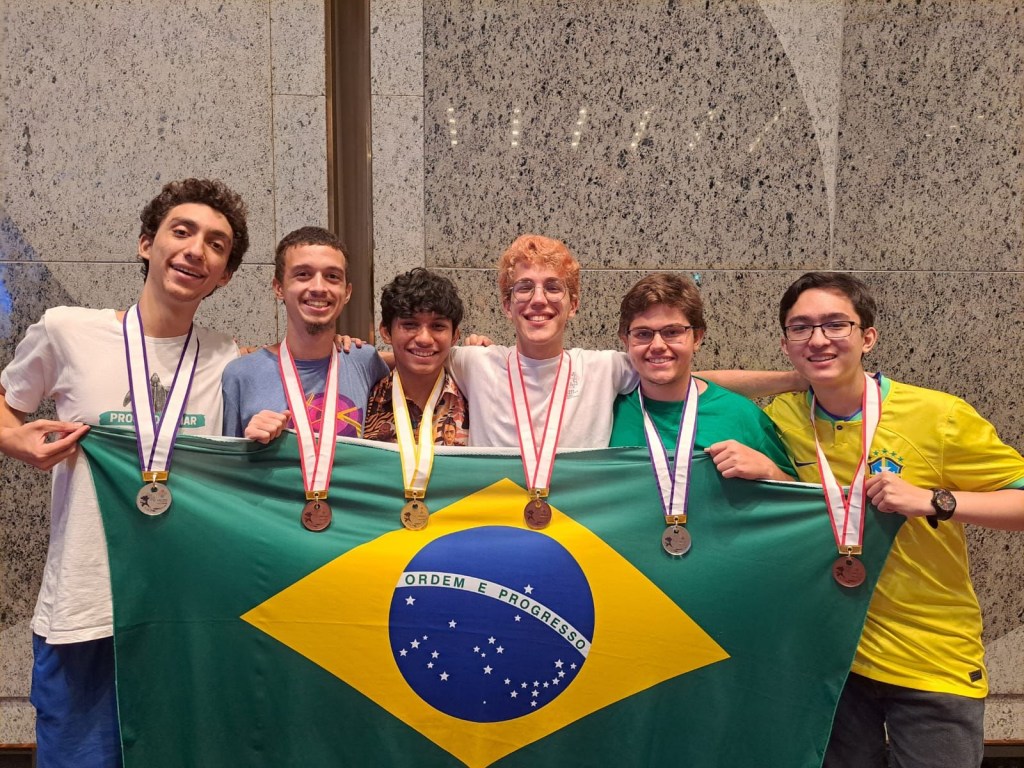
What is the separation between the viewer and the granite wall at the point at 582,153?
146 inches

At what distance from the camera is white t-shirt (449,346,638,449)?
8.54 feet

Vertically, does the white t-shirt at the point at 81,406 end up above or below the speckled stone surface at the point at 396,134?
below

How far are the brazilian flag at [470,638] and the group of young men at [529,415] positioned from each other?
0.37 ft

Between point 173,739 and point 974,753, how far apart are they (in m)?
2.62

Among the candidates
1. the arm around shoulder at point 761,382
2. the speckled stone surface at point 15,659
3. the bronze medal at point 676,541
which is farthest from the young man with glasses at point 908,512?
the speckled stone surface at point 15,659

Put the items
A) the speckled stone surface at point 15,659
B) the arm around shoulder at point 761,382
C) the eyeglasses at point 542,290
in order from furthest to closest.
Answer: the speckled stone surface at point 15,659 → the arm around shoulder at point 761,382 → the eyeglasses at point 542,290

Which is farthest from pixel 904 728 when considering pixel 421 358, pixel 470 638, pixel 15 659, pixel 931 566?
pixel 15 659

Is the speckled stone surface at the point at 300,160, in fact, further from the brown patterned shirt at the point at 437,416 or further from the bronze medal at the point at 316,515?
the bronze medal at the point at 316,515

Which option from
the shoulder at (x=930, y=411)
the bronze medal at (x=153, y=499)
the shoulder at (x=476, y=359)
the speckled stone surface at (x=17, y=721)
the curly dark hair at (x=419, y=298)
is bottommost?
the speckled stone surface at (x=17, y=721)

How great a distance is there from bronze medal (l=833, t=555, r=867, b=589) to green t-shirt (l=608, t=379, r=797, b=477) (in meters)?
0.38

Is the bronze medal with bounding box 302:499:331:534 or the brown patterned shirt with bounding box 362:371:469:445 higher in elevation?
the brown patterned shirt with bounding box 362:371:469:445

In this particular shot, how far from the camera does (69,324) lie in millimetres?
2486

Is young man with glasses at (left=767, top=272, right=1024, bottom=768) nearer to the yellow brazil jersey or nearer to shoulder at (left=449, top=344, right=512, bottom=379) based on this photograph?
the yellow brazil jersey

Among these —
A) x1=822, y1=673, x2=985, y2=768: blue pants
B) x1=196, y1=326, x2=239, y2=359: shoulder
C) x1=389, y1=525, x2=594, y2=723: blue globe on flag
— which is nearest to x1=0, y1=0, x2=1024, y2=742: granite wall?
x1=196, y1=326, x2=239, y2=359: shoulder
